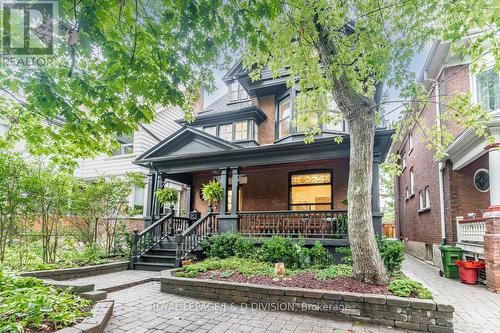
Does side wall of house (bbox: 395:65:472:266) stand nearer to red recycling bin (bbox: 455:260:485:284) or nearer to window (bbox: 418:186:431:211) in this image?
window (bbox: 418:186:431:211)

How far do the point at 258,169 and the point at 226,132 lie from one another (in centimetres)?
251

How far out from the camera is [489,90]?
8.01 m

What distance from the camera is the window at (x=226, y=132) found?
39.3 ft

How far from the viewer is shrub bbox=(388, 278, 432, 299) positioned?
4215 mm

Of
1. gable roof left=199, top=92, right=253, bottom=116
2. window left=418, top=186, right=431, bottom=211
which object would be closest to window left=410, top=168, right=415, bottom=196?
window left=418, top=186, right=431, bottom=211

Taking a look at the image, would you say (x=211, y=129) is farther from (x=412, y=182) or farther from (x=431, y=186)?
(x=412, y=182)

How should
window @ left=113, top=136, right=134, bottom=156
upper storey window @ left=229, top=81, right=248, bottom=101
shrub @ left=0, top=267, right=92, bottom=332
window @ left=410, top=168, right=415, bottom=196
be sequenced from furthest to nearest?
window @ left=410, top=168, right=415, bottom=196 → window @ left=113, top=136, right=134, bottom=156 → upper storey window @ left=229, top=81, right=248, bottom=101 → shrub @ left=0, top=267, right=92, bottom=332

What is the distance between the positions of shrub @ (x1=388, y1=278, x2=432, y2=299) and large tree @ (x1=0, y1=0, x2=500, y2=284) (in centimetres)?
33

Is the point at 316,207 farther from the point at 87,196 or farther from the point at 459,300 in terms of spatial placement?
the point at 87,196

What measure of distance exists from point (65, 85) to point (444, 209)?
428 inches

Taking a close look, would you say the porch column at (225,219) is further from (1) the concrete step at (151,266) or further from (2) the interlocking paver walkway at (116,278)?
(2) the interlocking paver walkway at (116,278)

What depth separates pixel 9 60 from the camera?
3807 millimetres

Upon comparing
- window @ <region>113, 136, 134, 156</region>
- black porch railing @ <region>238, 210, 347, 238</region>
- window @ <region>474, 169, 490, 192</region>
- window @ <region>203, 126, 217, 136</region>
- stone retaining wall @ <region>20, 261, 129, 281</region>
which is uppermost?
window @ <region>203, 126, 217, 136</region>

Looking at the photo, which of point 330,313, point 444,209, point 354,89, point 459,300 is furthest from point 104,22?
point 444,209
